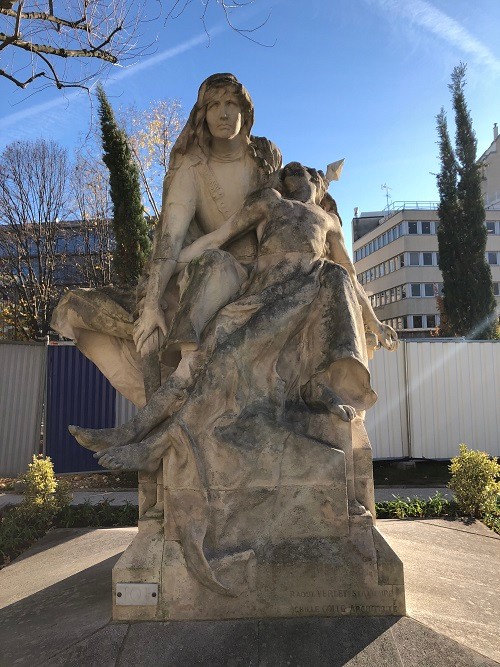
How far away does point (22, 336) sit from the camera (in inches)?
834

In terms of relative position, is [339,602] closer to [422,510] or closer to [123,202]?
[422,510]

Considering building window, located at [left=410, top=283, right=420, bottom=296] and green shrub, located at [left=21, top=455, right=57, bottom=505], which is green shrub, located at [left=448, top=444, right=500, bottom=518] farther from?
building window, located at [left=410, top=283, right=420, bottom=296]

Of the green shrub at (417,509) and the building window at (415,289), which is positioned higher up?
the building window at (415,289)

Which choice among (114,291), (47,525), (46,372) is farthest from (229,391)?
(46,372)

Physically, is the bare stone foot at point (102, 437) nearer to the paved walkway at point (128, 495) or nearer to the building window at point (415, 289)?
the paved walkway at point (128, 495)

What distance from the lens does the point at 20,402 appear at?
9469mm

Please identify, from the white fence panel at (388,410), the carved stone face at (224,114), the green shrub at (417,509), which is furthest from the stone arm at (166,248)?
the white fence panel at (388,410)

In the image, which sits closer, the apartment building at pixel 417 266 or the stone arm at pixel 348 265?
the stone arm at pixel 348 265

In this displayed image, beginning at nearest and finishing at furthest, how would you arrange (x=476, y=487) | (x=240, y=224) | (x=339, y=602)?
(x=339, y=602) → (x=240, y=224) → (x=476, y=487)

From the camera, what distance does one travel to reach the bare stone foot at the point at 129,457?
2.53 meters

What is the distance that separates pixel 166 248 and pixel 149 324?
21.9 inches

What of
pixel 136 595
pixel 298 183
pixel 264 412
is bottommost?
pixel 136 595


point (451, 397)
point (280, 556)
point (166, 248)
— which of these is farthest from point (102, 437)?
point (451, 397)

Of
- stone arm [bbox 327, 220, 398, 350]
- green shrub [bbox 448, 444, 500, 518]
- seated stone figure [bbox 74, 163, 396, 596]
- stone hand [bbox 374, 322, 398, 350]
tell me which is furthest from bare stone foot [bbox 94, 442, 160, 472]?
green shrub [bbox 448, 444, 500, 518]
